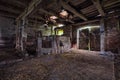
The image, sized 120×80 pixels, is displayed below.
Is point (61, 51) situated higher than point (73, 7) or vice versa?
point (73, 7)

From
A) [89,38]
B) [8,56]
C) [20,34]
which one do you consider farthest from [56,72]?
[89,38]

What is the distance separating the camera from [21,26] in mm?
4629

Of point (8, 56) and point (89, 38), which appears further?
point (89, 38)

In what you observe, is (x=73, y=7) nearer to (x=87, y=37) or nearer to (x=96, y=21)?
(x=96, y=21)

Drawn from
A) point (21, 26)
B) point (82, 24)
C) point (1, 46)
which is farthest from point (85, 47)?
point (1, 46)

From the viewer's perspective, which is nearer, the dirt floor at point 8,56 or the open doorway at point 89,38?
the dirt floor at point 8,56

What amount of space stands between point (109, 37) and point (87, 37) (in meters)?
1.85

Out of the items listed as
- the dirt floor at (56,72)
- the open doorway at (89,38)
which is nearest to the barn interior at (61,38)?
the open doorway at (89,38)

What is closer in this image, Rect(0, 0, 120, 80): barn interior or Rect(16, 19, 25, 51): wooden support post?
Rect(0, 0, 120, 80): barn interior

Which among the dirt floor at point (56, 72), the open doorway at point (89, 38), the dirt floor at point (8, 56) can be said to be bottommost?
the dirt floor at point (56, 72)

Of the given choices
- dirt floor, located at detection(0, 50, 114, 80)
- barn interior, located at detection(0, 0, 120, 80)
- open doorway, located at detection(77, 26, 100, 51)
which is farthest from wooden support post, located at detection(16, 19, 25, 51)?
open doorway, located at detection(77, 26, 100, 51)

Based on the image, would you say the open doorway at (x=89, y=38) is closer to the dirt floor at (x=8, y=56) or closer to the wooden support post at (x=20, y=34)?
the wooden support post at (x=20, y=34)

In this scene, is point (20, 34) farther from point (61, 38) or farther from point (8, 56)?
point (61, 38)

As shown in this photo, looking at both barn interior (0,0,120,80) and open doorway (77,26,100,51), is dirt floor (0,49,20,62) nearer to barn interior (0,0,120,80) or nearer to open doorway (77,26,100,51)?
barn interior (0,0,120,80)
